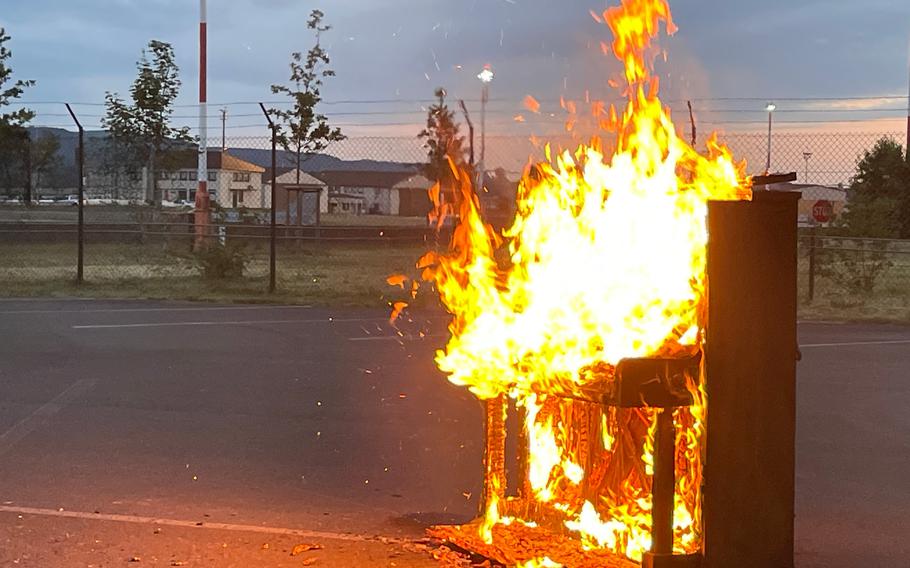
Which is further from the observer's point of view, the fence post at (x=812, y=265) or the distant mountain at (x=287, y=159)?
the distant mountain at (x=287, y=159)

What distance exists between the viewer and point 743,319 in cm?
396

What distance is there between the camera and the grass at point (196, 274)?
59.6 ft

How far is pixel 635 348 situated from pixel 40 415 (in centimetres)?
534

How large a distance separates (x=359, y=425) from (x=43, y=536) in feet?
10.2

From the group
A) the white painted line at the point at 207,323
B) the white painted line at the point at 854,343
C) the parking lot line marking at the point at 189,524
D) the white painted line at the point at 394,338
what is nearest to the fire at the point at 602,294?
the parking lot line marking at the point at 189,524

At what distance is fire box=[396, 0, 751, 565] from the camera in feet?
14.9

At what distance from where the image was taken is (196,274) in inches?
900

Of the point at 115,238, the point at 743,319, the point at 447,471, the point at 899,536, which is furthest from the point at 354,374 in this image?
the point at 115,238

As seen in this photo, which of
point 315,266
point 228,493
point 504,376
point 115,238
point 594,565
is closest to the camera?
point 594,565

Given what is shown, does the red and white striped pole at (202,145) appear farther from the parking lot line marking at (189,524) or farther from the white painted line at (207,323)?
the parking lot line marking at (189,524)

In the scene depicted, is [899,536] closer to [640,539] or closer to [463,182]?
[640,539]

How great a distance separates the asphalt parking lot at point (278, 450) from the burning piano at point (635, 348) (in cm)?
81

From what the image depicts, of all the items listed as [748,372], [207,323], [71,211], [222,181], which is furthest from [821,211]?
[71,211]

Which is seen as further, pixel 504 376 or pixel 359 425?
pixel 359 425
